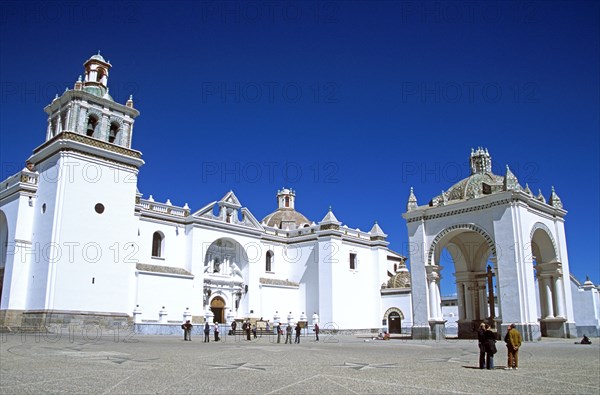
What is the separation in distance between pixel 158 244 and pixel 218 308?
6324 mm

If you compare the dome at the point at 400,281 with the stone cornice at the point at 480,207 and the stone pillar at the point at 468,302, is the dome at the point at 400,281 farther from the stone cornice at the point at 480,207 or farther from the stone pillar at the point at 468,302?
the stone cornice at the point at 480,207

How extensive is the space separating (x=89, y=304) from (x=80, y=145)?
306 inches

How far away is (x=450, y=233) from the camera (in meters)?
24.4

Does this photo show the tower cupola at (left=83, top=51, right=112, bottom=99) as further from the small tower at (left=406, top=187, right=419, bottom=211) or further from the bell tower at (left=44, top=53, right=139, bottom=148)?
the small tower at (left=406, top=187, right=419, bottom=211)

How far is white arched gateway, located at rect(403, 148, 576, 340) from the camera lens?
2198 centimetres

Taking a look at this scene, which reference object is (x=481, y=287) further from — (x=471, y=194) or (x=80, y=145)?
(x=80, y=145)

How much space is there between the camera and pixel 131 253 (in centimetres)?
2752

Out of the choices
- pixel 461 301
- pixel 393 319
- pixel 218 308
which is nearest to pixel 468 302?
pixel 461 301

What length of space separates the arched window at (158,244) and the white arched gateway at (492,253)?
15.5 metres

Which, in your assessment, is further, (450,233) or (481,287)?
(481,287)

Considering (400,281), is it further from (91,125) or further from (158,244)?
(91,125)

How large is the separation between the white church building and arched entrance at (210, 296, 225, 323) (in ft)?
1.67

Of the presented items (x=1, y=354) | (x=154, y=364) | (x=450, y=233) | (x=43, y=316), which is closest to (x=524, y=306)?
(x=450, y=233)

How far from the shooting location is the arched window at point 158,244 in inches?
1270
